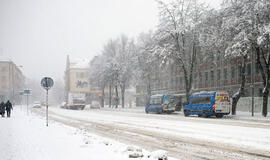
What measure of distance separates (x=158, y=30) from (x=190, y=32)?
4.06 m

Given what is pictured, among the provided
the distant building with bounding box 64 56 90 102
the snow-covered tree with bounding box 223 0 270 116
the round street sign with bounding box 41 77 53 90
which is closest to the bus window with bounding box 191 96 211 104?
the snow-covered tree with bounding box 223 0 270 116

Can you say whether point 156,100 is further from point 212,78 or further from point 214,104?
point 212,78

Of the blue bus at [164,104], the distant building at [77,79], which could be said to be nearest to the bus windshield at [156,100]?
the blue bus at [164,104]

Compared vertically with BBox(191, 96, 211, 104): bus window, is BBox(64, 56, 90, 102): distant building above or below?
above

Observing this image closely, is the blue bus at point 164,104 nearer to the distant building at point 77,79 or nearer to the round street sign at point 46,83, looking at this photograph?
the round street sign at point 46,83

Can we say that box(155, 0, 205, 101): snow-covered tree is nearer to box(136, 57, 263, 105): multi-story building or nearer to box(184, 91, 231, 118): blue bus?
box(136, 57, 263, 105): multi-story building

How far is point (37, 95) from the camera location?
18050 centimetres

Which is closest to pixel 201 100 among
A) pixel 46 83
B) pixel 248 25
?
pixel 248 25

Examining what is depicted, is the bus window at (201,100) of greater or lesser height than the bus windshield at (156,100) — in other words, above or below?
above

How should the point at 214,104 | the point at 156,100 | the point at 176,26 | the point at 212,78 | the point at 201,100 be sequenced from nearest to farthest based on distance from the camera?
the point at 214,104 → the point at 201,100 → the point at 176,26 → the point at 156,100 → the point at 212,78

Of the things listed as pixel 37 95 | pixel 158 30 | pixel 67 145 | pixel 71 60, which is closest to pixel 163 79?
pixel 158 30

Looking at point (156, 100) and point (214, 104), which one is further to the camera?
point (156, 100)

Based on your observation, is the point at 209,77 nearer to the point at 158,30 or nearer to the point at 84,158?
the point at 158,30

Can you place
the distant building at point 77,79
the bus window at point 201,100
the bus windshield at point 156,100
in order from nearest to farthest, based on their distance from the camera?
the bus window at point 201,100 < the bus windshield at point 156,100 < the distant building at point 77,79
